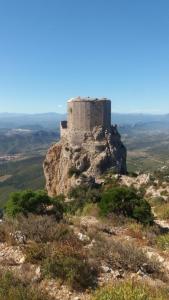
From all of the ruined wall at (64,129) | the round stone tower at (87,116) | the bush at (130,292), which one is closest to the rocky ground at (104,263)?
the bush at (130,292)

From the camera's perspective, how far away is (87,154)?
40375mm

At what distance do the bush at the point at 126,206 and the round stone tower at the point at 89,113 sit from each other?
21770mm

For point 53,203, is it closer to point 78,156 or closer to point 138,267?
point 138,267

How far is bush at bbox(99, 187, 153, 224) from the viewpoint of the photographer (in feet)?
59.5

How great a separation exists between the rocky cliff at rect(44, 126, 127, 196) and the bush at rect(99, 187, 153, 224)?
17.5 meters

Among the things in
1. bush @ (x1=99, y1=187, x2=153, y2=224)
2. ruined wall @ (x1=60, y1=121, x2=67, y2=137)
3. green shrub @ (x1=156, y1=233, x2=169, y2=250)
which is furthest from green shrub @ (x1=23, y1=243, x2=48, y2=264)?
ruined wall @ (x1=60, y1=121, x2=67, y2=137)

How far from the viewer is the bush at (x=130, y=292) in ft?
22.4

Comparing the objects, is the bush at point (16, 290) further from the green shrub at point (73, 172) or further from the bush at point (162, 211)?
the green shrub at point (73, 172)

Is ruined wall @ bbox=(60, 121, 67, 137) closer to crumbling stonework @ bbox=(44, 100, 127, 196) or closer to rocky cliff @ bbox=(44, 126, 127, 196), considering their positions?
crumbling stonework @ bbox=(44, 100, 127, 196)

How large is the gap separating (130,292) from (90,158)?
33.1 meters

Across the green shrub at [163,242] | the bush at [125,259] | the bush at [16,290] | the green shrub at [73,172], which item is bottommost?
the green shrub at [73,172]

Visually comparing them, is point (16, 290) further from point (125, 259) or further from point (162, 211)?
point (162, 211)

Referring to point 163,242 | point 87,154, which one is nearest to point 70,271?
point 163,242

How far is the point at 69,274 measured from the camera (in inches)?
319
